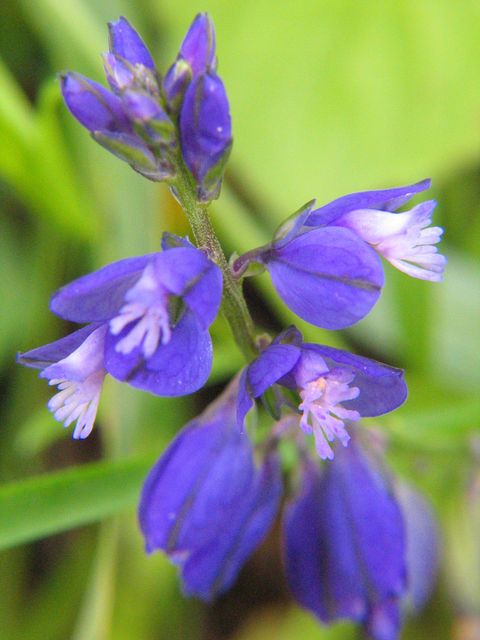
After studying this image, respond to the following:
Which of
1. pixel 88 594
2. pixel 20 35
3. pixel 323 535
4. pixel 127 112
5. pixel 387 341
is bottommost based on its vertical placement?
pixel 88 594

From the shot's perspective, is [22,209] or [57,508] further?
[22,209]

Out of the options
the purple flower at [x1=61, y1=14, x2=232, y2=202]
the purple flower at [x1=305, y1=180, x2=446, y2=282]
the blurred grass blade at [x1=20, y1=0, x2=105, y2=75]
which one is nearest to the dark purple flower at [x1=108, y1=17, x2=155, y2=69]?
the purple flower at [x1=61, y1=14, x2=232, y2=202]

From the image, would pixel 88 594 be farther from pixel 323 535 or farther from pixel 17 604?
pixel 323 535

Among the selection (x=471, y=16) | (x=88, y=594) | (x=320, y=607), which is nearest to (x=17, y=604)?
(x=88, y=594)

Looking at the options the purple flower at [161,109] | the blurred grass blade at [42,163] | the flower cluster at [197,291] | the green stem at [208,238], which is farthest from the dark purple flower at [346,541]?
the blurred grass blade at [42,163]

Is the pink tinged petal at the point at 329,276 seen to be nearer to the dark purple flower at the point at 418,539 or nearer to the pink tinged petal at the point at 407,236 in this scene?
the pink tinged petal at the point at 407,236

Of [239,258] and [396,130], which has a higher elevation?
[239,258]
